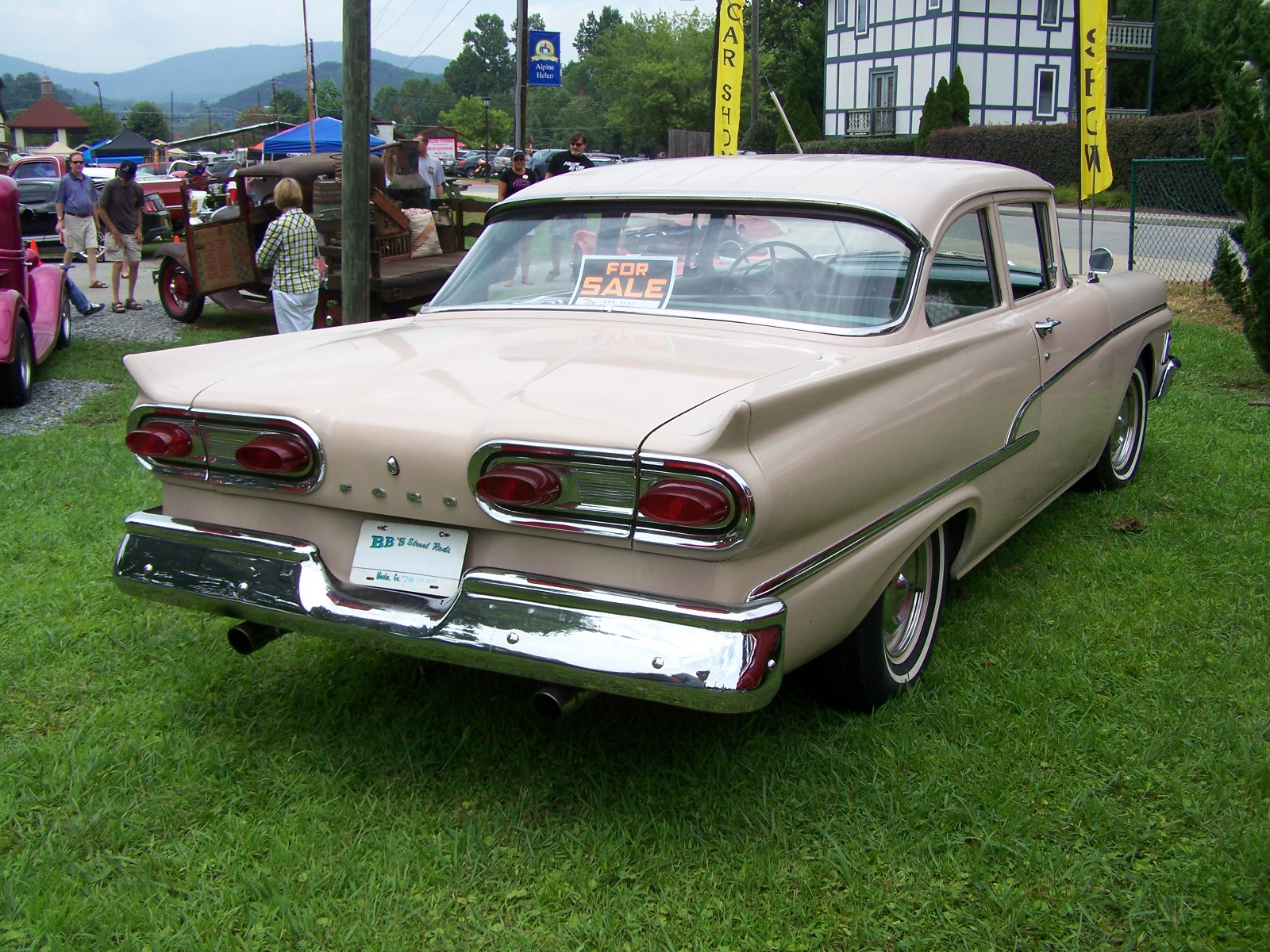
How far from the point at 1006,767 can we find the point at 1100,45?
8705mm

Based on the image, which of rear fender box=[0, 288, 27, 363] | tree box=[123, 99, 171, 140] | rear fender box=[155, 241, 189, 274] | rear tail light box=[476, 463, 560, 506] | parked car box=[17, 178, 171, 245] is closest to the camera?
rear tail light box=[476, 463, 560, 506]

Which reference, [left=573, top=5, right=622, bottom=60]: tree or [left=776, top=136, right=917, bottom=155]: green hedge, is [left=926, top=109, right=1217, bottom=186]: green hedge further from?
[left=573, top=5, right=622, bottom=60]: tree

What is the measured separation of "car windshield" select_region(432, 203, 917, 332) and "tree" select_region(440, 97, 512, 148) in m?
88.7

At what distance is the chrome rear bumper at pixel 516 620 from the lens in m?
2.41

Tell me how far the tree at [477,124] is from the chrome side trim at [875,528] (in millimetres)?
89258

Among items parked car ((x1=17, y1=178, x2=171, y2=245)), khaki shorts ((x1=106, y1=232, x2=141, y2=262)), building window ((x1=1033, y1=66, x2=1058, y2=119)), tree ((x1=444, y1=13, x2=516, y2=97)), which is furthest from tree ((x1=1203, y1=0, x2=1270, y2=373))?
tree ((x1=444, y1=13, x2=516, y2=97))

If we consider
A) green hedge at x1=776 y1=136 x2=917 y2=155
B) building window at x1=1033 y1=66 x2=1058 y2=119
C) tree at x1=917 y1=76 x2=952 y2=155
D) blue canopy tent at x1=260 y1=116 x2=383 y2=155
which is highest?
building window at x1=1033 y1=66 x2=1058 y2=119

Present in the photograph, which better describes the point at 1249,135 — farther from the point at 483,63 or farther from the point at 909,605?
the point at 483,63

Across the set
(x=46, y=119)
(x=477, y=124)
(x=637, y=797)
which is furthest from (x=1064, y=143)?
(x=477, y=124)

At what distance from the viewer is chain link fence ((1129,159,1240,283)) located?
14688 millimetres

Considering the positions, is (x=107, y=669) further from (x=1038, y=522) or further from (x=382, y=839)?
(x=1038, y=522)

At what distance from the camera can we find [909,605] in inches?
137

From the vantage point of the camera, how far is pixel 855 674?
10.4ft

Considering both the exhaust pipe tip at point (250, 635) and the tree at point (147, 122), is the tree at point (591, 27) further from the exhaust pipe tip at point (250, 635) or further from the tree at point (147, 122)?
the exhaust pipe tip at point (250, 635)
